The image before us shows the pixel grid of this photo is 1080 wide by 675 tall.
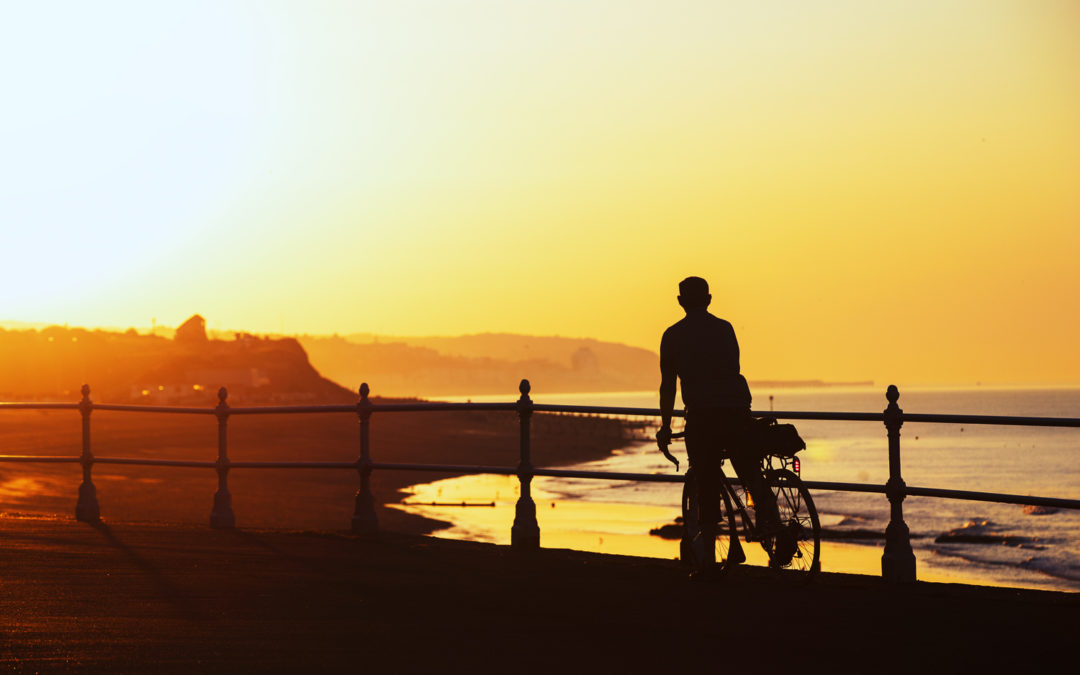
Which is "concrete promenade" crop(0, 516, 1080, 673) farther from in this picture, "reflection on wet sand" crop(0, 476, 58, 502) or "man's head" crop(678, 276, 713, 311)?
"reflection on wet sand" crop(0, 476, 58, 502)

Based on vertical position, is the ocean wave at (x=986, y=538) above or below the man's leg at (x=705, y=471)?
below

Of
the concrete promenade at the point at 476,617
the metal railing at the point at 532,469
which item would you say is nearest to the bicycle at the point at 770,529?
the concrete promenade at the point at 476,617

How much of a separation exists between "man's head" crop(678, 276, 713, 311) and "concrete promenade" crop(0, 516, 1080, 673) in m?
2.19

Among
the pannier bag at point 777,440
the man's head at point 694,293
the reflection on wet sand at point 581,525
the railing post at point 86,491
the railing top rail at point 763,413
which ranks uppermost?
the man's head at point 694,293

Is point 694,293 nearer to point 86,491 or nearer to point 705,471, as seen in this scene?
point 705,471

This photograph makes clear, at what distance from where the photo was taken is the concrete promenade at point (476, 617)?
704 cm

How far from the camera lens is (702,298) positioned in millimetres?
10070

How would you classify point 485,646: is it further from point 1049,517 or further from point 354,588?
point 1049,517

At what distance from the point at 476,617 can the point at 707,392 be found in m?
2.62

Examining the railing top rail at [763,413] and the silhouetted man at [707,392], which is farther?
the railing top rail at [763,413]

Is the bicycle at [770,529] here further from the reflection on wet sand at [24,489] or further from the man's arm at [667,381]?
the reflection on wet sand at [24,489]

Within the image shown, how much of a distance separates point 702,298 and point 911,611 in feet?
9.20

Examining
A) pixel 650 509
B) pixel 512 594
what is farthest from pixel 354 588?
pixel 650 509

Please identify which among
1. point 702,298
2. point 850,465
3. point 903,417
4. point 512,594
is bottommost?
point 850,465
